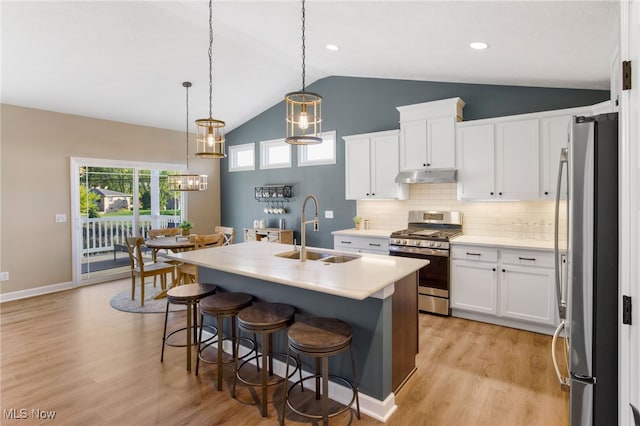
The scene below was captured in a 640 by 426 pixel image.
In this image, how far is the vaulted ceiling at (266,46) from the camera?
8.72 feet

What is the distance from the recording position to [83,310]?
459 centimetres

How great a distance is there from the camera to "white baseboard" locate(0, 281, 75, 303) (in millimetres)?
5016

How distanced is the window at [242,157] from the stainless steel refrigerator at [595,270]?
6335 mm

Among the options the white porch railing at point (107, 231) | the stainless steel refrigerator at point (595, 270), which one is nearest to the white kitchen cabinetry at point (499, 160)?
the stainless steel refrigerator at point (595, 270)

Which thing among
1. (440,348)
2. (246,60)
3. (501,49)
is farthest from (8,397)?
(501,49)

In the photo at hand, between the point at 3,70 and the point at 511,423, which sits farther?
the point at 3,70

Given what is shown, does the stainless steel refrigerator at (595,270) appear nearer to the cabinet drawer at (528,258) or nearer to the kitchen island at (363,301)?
the kitchen island at (363,301)

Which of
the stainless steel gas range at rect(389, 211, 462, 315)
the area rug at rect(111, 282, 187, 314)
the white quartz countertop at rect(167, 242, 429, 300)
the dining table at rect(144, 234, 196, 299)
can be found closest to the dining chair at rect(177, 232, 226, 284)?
the dining table at rect(144, 234, 196, 299)

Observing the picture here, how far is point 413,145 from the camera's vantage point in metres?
Answer: 4.66

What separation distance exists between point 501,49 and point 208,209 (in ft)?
20.8

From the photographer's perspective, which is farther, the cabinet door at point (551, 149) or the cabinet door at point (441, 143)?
the cabinet door at point (441, 143)

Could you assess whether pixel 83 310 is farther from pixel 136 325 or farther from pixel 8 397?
pixel 8 397

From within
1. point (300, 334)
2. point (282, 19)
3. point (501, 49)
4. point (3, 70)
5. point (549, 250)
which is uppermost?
point (282, 19)

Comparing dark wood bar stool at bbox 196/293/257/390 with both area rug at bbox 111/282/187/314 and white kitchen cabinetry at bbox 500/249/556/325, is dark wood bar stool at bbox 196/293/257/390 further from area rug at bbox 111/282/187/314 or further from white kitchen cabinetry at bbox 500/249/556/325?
white kitchen cabinetry at bbox 500/249/556/325
